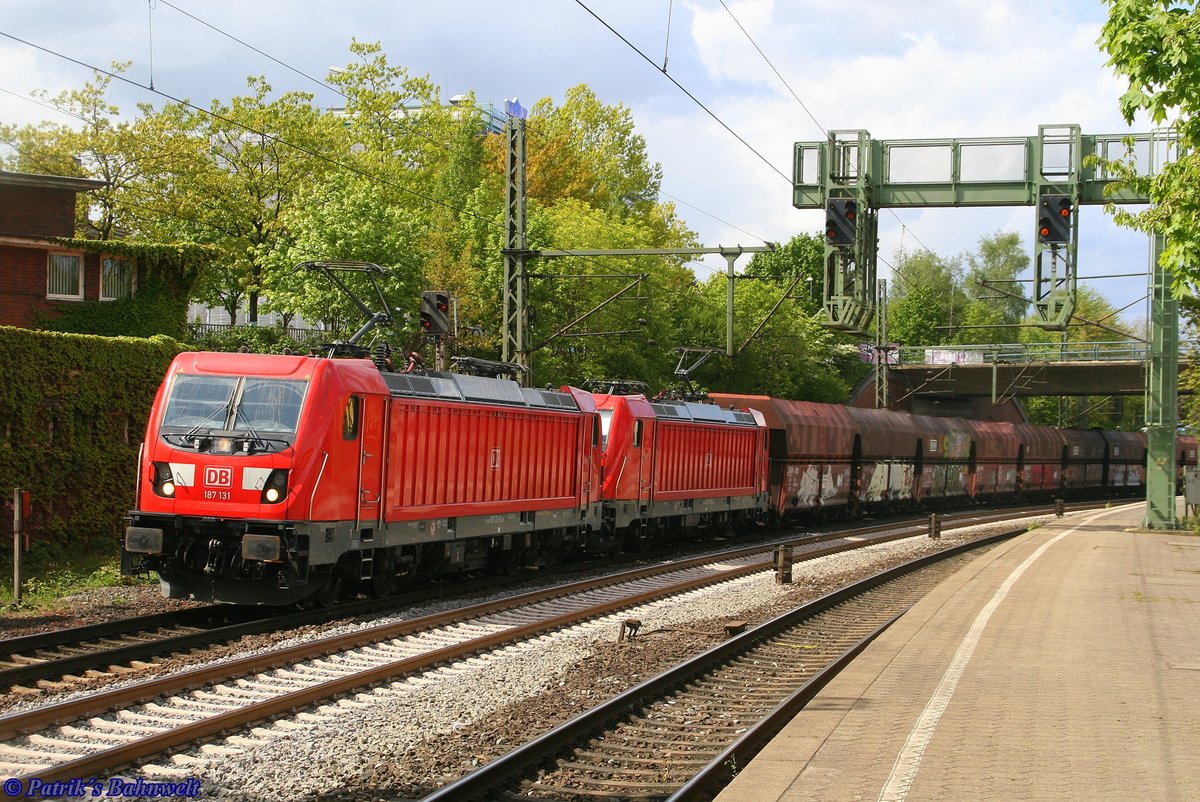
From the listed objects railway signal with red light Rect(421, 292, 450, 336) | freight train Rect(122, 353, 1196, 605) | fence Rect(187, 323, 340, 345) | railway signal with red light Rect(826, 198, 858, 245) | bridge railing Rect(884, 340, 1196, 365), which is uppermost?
bridge railing Rect(884, 340, 1196, 365)

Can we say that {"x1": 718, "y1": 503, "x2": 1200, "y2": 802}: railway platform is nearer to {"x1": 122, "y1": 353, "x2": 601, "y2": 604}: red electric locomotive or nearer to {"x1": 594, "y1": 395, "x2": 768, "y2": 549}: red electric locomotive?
{"x1": 122, "y1": 353, "x2": 601, "y2": 604}: red electric locomotive

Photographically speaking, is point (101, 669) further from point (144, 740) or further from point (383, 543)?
point (383, 543)

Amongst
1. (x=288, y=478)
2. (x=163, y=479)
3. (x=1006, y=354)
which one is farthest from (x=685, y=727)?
(x=1006, y=354)

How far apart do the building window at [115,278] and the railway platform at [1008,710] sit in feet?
82.7

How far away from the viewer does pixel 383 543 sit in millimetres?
15961

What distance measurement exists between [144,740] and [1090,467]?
66.6 m

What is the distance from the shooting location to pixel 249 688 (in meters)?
10.7

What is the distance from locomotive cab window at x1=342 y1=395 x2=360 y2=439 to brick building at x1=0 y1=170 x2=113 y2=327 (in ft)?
69.2

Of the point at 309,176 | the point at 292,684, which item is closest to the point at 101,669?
the point at 292,684

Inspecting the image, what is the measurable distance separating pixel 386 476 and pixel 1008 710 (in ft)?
28.6

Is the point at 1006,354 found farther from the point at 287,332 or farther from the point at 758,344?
the point at 287,332

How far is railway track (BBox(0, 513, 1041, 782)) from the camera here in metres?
8.21

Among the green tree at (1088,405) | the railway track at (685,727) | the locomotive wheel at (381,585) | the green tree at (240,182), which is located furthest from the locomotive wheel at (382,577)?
the green tree at (1088,405)

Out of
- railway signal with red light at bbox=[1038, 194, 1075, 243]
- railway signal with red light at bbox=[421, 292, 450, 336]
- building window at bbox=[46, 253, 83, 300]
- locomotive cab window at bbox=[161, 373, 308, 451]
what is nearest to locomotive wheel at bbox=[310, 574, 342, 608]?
locomotive cab window at bbox=[161, 373, 308, 451]
